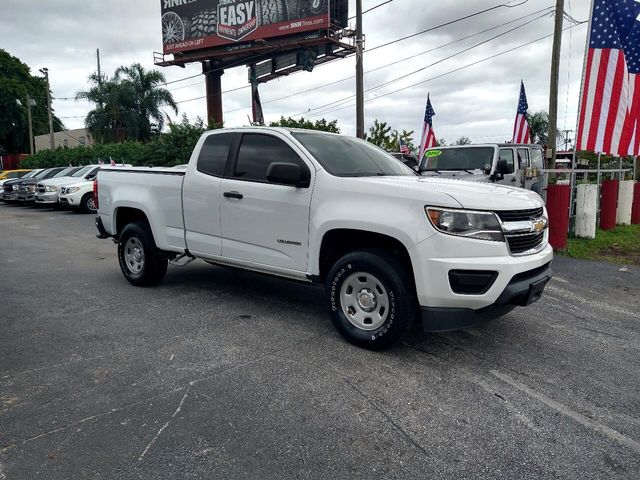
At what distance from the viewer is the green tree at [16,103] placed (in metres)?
50.4

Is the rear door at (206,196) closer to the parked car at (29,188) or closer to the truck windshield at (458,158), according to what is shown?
the truck windshield at (458,158)

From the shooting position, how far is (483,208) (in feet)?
12.3

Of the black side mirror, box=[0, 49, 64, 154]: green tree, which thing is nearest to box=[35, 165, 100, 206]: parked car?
the black side mirror

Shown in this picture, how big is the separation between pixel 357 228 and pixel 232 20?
116 ft

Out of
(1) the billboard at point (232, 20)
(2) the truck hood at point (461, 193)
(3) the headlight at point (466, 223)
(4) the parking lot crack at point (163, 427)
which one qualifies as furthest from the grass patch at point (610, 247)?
(1) the billboard at point (232, 20)

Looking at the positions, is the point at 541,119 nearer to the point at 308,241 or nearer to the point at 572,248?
the point at 572,248

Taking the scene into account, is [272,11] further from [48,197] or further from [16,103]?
[16,103]

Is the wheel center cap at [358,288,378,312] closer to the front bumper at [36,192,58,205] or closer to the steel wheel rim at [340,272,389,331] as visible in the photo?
the steel wheel rim at [340,272,389,331]

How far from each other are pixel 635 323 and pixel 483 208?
2.66m

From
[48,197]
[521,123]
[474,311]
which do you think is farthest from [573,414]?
[48,197]

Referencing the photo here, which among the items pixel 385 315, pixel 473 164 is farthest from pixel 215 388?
pixel 473 164

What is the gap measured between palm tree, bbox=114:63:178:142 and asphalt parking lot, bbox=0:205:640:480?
3580 centimetres

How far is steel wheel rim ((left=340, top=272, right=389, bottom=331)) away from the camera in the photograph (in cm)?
409

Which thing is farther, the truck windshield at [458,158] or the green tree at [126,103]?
the green tree at [126,103]
